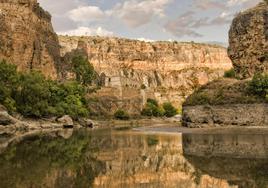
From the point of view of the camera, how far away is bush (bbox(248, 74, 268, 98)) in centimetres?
4791

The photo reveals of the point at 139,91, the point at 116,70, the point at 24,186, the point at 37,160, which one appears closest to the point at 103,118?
the point at 139,91

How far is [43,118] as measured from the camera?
72000 millimetres

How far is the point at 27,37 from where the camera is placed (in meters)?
96.0

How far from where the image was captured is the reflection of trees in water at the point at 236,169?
14.7 meters

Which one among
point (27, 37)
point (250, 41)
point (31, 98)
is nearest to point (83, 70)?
point (27, 37)

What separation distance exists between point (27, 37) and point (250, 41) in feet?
184

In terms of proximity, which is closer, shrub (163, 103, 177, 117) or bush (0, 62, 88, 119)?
bush (0, 62, 88, 119)

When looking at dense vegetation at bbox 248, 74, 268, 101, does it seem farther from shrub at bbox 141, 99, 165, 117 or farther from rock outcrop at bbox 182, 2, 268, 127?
shrub at bbox 141, 99, 165, 117

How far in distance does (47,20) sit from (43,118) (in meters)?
44.0

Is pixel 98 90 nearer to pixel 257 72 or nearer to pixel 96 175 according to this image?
pixel 257 72

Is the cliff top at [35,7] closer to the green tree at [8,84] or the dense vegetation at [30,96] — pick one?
the dense vegetation at [30,96]

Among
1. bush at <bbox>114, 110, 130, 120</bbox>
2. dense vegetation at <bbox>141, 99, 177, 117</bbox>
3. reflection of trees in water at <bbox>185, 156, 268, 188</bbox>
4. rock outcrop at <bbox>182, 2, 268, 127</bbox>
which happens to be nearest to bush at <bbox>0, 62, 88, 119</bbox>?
bush at <bbox>114, 110, 130, 120</bbox>

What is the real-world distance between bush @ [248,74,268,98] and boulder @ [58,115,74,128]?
33.9 m

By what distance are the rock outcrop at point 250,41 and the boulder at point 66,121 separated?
1180 inches
